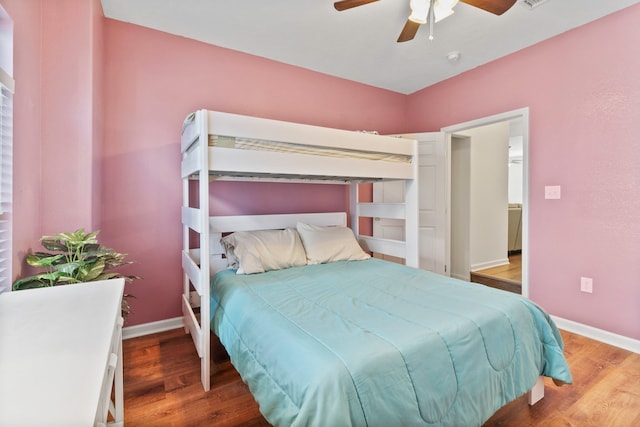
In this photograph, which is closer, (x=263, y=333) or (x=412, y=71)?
(x=263, y=333)

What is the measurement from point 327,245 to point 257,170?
1044 millimetres

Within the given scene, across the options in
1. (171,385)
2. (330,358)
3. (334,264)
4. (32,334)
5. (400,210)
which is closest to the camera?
(32,334)

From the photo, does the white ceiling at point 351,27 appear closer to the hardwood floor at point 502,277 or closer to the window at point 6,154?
the window at point 6,154

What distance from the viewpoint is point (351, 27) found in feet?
7.94

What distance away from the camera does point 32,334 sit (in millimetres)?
800

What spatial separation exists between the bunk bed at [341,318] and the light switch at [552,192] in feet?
4.04

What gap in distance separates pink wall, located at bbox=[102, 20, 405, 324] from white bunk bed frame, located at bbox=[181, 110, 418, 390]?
0.20m

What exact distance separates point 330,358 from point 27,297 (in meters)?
1.15

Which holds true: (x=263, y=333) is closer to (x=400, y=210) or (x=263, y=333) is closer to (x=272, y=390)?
(x=272, y=390)

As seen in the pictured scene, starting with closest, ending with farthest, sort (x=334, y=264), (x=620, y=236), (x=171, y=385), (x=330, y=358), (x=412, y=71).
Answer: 1. (x=330, y=358)
2. (x=171, y=385)
3. (x=620, y=236)
4. (x=334, y=264)
5. (x=412, y=71)

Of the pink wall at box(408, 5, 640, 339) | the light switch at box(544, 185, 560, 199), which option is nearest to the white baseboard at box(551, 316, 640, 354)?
the pink wall at box(408, 5, 640, 339)

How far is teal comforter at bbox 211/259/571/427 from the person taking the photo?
988 millimetres

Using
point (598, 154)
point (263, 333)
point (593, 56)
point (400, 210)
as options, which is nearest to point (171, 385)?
point (263, 333)

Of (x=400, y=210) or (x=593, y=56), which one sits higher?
(x=593, y=56)
